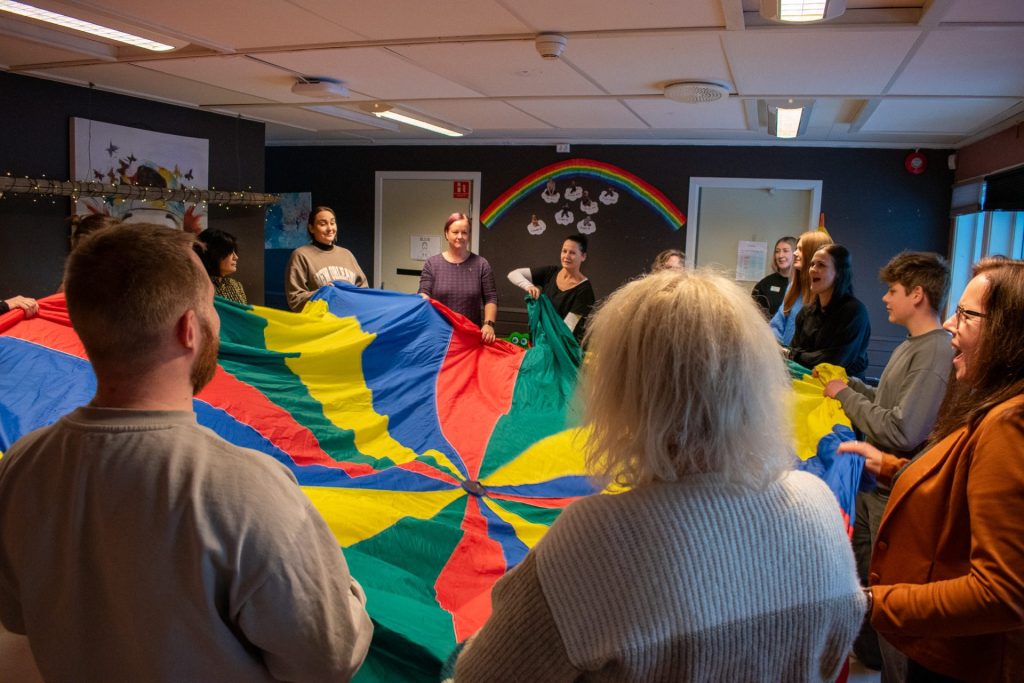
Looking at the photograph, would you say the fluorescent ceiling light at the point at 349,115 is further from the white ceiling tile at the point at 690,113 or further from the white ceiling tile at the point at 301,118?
the white ceiling tile at the point at 690,113

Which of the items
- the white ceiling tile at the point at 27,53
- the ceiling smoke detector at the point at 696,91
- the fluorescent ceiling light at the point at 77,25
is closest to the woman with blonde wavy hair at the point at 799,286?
the ceiling smoke detector at the point at 696,91

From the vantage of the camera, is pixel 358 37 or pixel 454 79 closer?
pixel 358 37

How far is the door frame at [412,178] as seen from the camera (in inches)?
272

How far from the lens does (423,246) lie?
7.23 meters

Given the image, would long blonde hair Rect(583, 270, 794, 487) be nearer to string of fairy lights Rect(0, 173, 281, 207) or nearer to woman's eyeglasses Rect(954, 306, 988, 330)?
woman's eyeglasses Rect(954, 306, 988, 330)

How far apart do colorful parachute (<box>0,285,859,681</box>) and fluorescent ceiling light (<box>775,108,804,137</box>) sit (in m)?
2.03

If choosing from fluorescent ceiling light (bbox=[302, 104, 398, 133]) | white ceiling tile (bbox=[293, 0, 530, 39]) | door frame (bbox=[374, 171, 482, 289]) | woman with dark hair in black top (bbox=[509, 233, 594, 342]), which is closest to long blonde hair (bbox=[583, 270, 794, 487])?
white ceiling tile (bbox=[293, 0, 530, 39])

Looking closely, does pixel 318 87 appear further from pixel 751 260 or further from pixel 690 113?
pixel 751 260

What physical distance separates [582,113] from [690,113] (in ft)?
2.34

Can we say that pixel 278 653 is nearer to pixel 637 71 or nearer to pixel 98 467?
pixel 98 467

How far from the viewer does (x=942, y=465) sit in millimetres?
1308

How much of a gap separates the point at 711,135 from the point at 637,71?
92.5 inches

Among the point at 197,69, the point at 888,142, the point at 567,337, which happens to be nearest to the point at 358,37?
the point at 197,69

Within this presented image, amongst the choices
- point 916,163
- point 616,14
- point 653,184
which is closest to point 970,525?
point 616,14
